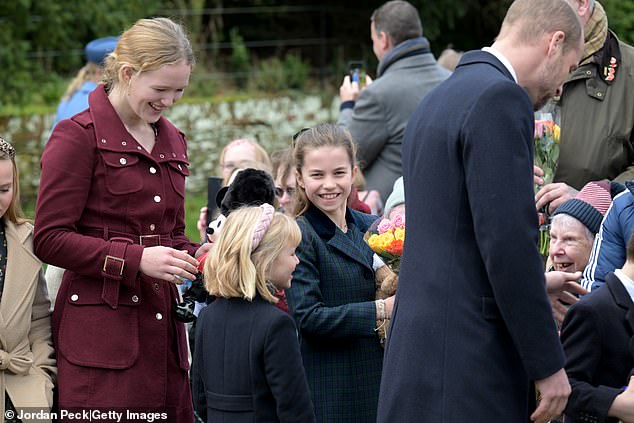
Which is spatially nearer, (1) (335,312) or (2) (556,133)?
(1) (335,312)

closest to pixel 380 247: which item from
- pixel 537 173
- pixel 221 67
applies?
pixel 537 173

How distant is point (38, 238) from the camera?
3.91 m

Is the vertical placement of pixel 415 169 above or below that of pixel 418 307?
above

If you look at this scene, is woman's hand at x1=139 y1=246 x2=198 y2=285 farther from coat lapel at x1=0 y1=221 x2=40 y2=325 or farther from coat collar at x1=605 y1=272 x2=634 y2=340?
coat collar at x1=605 y1=272 x2=634 y2=340

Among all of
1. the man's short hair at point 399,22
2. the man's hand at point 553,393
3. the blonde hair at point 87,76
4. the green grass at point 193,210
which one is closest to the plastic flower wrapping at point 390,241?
the man's hand at point 553,393

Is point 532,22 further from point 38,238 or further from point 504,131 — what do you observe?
point 38,238

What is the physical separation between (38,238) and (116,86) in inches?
25.3

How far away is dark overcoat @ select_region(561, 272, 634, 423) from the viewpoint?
11.6 feet

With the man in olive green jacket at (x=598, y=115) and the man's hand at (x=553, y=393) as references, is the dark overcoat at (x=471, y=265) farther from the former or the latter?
the man in olive green jacket at (x=598, y=115)

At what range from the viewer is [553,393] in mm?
3170

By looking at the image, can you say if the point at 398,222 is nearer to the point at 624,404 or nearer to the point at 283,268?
the point at 283,268

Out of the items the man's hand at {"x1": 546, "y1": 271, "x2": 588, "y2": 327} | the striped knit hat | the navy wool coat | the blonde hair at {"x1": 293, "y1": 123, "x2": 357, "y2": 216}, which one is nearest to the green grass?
the blonde hair at {"x1": 293, "y1": 123, "x2": 357, "y2": 216}

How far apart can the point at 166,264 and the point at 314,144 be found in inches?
43.7

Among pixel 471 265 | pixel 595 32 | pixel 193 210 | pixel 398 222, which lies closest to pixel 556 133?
pixel 595 32
